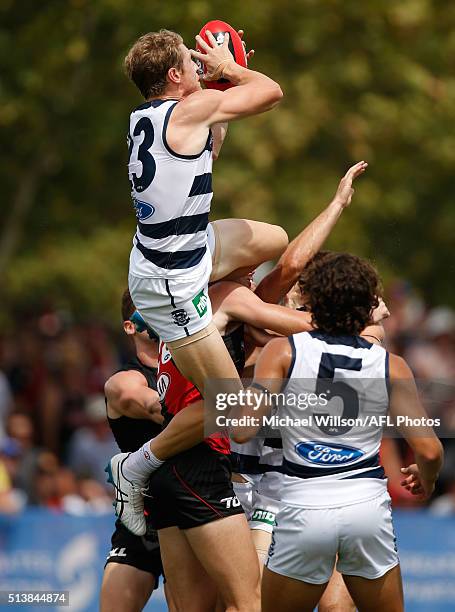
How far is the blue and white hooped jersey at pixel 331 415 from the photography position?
5.34 metres

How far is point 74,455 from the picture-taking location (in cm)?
1252

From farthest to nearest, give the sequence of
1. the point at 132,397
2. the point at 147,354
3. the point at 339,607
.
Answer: the point at 147,354, the point at 132,397, the point at 339,607

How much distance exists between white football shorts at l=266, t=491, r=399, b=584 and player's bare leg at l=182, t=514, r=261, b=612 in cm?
36

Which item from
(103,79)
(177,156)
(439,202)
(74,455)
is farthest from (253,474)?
(439,202)

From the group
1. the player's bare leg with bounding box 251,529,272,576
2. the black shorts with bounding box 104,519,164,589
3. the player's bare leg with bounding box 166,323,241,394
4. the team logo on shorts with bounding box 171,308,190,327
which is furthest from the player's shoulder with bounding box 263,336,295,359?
the black shorts with bounding box 104,519,164,589

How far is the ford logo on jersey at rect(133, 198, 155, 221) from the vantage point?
5.69 m

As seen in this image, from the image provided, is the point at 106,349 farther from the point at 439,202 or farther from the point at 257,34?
the point at 439,202

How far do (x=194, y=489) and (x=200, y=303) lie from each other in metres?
→ 0.91

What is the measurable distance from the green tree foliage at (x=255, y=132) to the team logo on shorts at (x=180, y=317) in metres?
6.90

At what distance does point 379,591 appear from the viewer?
5.43 meters

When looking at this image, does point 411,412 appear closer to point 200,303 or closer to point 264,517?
point 200,303

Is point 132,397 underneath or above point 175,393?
above

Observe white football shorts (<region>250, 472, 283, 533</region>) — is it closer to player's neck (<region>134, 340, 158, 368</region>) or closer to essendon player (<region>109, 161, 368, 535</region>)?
essendon player (<region>109, 161, 368, 535</region>)

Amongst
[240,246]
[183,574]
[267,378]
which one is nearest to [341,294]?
[267,378]
